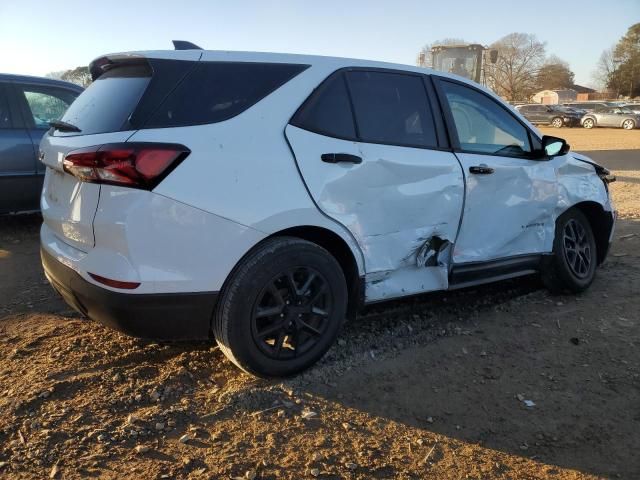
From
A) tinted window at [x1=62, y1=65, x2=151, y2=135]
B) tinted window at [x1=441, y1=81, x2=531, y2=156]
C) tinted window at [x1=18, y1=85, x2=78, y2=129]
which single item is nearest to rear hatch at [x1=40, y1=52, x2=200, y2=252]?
tinted window at [x1=62, y1=65, x2=151, y2=135]

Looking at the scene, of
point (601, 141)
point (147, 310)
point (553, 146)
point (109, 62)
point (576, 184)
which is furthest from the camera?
point (601, 141)

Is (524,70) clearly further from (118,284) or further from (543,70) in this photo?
(118,284)

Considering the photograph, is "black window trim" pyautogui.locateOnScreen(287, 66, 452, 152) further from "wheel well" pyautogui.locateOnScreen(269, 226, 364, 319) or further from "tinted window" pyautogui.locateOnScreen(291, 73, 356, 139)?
"wheel well" pyautogui.locateOnScreen(269, 226, 364, 319)

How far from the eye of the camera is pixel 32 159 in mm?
6070

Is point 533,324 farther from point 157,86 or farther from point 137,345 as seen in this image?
point 157,86

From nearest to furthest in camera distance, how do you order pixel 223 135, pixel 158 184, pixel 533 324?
pixel 158 184 < pixel 223 135 < pixel 533 324

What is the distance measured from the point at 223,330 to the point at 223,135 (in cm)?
100

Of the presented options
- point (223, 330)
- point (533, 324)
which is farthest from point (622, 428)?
point (223, 330)

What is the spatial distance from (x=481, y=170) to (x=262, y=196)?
1732mm

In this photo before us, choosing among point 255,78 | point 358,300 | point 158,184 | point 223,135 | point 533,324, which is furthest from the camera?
point 533,324

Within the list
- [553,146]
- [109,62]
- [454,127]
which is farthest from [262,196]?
[553,146]

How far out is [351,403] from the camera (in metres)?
3.04

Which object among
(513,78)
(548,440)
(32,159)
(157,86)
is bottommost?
(548,440)

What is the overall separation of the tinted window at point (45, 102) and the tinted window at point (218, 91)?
12.9ft
